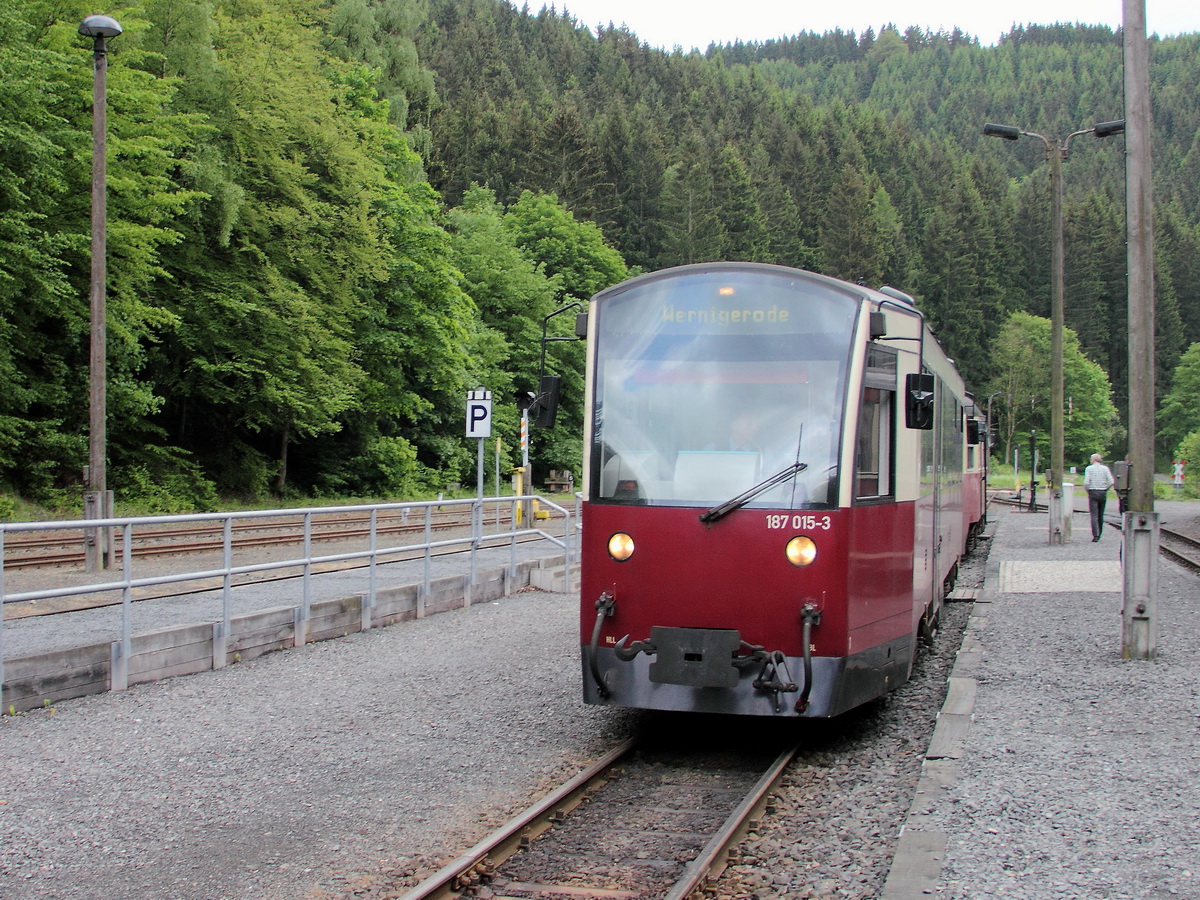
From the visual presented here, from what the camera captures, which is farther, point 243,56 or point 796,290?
point 243,56

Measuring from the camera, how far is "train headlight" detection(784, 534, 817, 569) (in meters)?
7.25

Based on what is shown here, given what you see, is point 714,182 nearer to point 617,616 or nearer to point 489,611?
point 489,611

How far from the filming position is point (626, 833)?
600 centimetres

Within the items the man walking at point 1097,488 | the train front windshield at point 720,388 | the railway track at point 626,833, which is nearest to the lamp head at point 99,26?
the train front windshield at point 720,388

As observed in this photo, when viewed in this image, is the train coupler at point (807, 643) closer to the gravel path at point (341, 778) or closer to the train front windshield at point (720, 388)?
the gravel path at point (341, 778)

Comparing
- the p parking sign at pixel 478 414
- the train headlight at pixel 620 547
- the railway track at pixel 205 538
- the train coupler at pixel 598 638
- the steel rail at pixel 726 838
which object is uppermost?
the p parking sign at pixel 478 414

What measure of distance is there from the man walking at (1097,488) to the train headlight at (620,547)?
60.1 feet

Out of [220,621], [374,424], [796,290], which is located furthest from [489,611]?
[374,424]

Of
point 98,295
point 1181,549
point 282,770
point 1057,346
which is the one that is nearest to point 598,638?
point 282,770

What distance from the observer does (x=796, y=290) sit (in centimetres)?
768

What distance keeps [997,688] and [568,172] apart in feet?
229

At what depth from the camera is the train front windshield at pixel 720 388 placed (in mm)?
7430

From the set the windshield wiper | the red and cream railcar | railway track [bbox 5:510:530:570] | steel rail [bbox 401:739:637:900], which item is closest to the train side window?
the red and cream railcar

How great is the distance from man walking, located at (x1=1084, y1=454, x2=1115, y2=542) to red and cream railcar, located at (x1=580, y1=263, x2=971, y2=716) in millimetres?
17556
